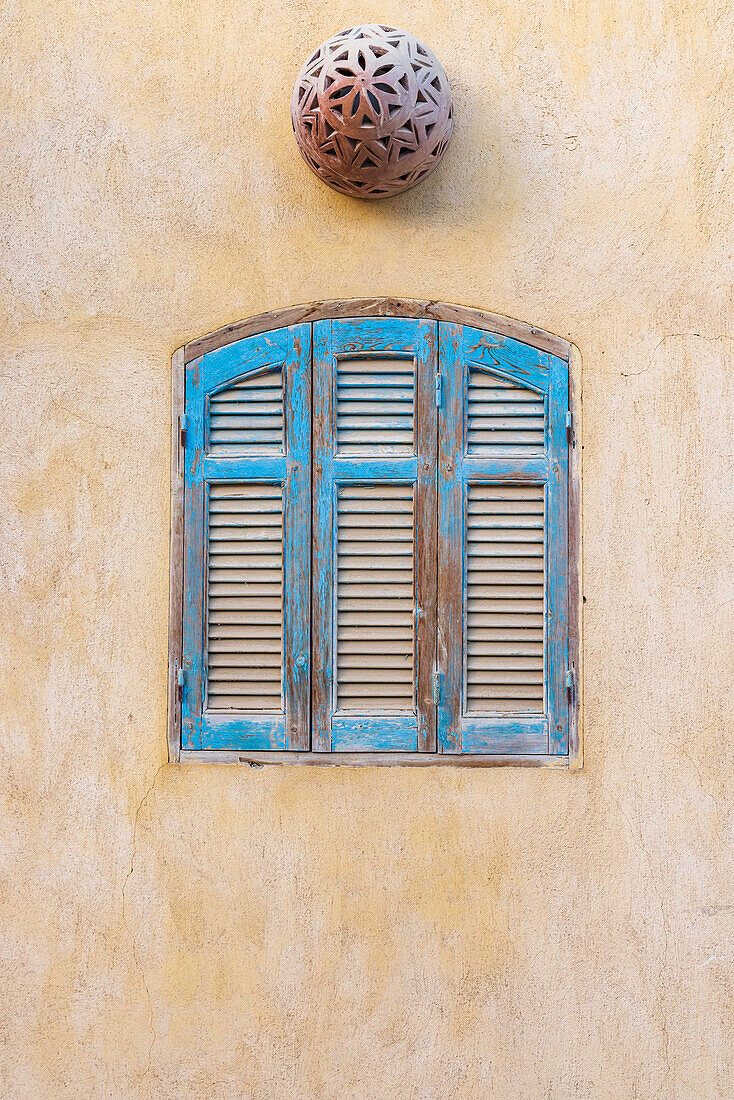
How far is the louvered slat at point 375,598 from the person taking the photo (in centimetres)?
245

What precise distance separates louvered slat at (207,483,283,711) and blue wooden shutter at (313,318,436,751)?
0.40ft

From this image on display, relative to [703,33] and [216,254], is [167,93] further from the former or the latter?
[703,33]

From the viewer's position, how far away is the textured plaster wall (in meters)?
2.40

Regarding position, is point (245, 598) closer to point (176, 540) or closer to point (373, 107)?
point (176, 540)

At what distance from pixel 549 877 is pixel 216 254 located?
1.97 m

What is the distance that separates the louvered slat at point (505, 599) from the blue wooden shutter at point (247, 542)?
1.54 feet

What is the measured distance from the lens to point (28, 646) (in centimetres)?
248

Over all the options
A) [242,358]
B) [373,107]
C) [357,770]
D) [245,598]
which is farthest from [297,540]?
[373,107]

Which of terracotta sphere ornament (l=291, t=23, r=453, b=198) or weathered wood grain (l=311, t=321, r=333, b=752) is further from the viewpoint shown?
weathered wood grain (l=311, t=321, r=333, b=752)

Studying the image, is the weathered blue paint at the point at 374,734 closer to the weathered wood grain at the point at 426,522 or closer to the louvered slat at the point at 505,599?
the weathered wood grain at the point at 426,522

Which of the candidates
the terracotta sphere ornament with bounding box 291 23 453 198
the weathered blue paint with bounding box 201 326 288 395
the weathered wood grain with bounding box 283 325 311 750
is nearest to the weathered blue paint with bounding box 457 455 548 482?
the weathered wood grain with bounding box 283 325 311 750

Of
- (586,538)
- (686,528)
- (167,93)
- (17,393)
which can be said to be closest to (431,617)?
(586,538)

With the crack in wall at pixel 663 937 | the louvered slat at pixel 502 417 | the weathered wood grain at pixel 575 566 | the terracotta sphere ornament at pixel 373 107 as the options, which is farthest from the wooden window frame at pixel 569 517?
the terracotta sphere ornament at pixel 373 107

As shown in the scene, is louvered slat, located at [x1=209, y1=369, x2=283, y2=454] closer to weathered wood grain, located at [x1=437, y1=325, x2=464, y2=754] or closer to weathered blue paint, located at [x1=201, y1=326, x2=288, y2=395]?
weathered blue paint, located at [x1=201, y1=326, x2=288, y2=395]
